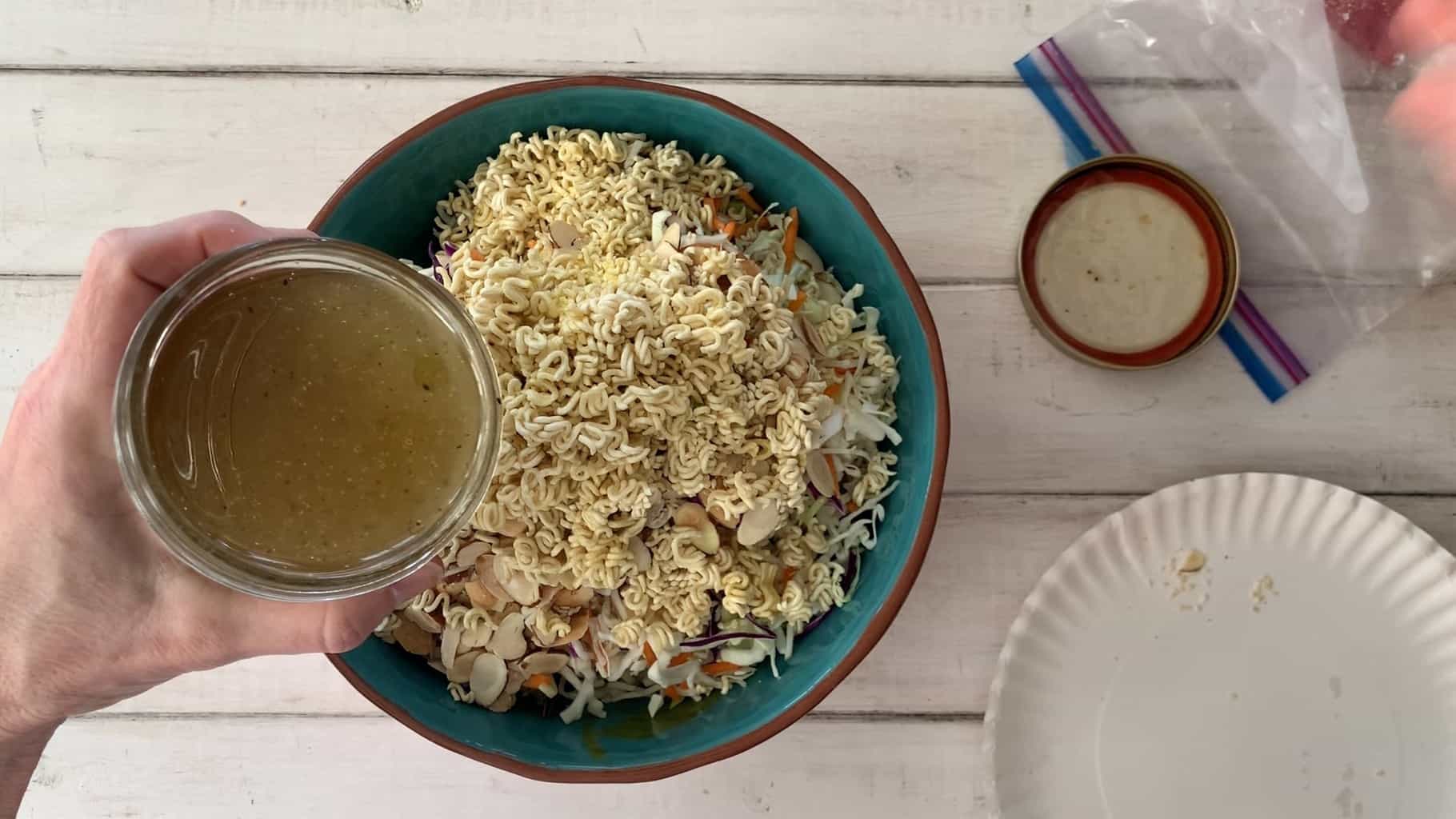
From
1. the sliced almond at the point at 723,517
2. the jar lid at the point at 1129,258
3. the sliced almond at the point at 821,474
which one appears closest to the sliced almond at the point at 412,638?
the sliced almond at the point at 723,517

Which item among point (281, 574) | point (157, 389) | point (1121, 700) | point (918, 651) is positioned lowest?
point (1121, 700)

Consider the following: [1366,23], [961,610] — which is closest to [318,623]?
[961,610]

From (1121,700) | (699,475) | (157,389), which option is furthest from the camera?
(1121,700)

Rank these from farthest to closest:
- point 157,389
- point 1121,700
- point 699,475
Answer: point 1121,700 < point 699,475 < point 157,389

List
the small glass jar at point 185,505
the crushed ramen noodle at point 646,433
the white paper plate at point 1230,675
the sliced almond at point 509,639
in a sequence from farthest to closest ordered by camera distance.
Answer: the white paper plate at point 1230,675
the sliced almond at point 509,639
the crushed ramen noodle at point 646,433
the small glass jar at point 185,505

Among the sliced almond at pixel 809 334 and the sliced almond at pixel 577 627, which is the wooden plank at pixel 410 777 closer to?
the sliced almond at pixel 577 627

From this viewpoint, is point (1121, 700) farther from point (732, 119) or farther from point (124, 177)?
point (124, 177)

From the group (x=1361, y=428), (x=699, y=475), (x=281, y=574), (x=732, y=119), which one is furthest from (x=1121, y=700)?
(x=281, y=574)
